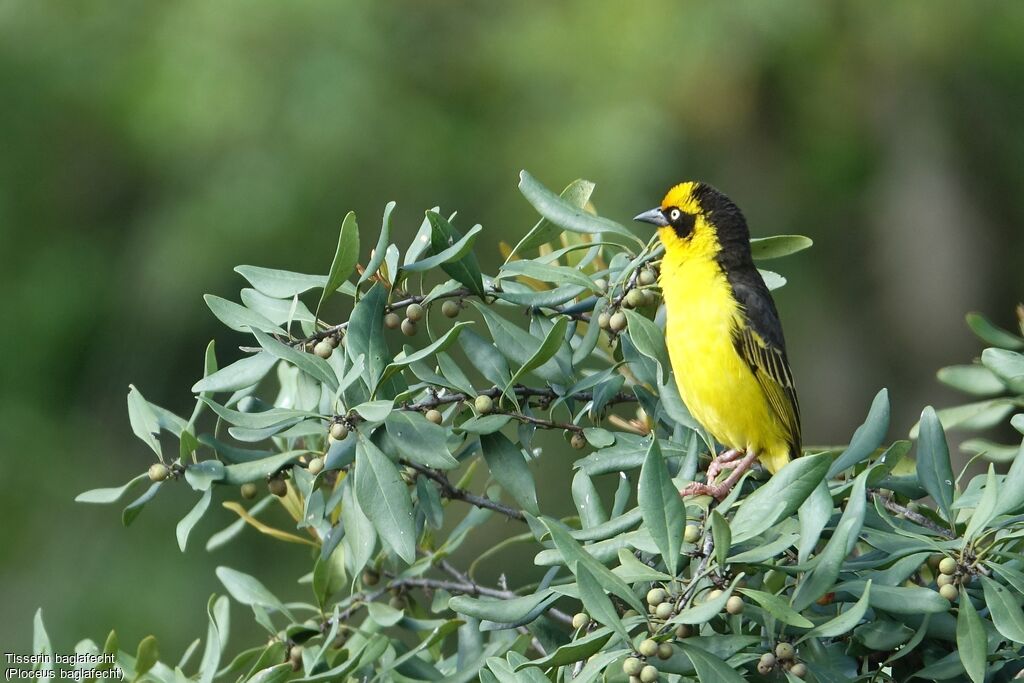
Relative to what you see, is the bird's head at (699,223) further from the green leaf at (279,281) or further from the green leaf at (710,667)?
the green leaf at (710,667)

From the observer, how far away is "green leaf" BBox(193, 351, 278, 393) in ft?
8.08

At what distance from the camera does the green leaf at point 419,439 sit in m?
2.27

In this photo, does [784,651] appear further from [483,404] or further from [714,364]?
[714,364]

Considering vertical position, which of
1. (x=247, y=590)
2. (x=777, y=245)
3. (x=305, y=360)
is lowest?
(x=247, y=590)

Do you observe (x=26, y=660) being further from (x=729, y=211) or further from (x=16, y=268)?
(x=16, y=268)

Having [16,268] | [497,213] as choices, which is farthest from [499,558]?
[16,268]

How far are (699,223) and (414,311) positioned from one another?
49.4 inches

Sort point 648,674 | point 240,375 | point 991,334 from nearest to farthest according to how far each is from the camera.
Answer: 1. point 648,674
2. point 240,375
3. point 991,334

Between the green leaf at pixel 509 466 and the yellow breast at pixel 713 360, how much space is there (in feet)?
2.43

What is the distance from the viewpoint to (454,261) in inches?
95.1

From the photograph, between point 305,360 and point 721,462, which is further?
point 721,462

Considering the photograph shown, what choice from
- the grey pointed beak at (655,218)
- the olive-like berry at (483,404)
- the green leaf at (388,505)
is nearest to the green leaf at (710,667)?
the green leaf at (388,505)

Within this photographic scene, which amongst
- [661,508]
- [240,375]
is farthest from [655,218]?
[661,508]

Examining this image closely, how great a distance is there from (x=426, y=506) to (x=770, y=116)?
24.7 feet
